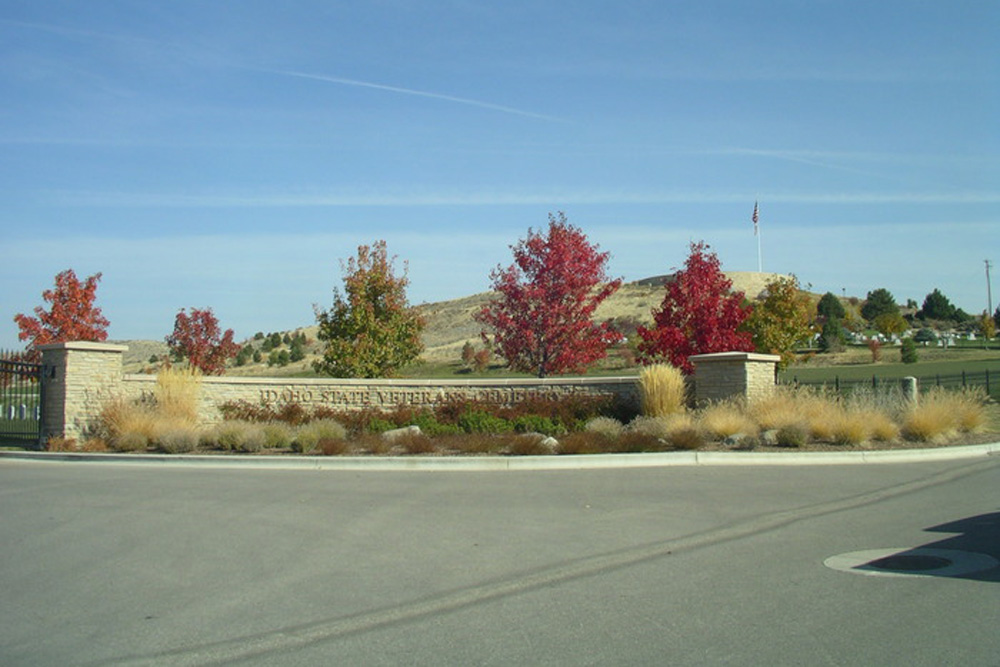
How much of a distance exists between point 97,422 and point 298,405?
482 cm

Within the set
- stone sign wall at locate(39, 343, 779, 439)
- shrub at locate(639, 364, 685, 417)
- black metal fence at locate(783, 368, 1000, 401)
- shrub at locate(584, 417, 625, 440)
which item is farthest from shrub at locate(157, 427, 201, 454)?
black metal fence at locate(783, 368, 1000, 401)

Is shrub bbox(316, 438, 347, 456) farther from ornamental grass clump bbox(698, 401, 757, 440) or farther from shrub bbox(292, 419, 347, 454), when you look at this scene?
ornamental grass clump bbox(698, 401, 757, 440)

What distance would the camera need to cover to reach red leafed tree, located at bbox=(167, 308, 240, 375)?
38.0m

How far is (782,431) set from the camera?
728 inches

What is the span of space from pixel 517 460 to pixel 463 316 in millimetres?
76038

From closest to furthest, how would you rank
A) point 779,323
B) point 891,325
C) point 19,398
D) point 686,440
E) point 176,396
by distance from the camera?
point 686,440 → point 176,396 → point 19,398 → point 779,323 → point 891,325

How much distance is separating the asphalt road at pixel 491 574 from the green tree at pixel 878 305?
8386cm

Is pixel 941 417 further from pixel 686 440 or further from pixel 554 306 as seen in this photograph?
pixel 554 306

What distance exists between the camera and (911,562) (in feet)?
28.4

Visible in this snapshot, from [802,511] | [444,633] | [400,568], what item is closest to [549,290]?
[802,511]

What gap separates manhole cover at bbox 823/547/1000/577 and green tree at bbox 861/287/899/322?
8827 cm

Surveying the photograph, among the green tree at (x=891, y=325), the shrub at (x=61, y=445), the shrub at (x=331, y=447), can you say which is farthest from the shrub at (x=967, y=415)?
the green tree at (x=891, y=325)

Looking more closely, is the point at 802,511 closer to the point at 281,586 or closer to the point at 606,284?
the point at 281,586

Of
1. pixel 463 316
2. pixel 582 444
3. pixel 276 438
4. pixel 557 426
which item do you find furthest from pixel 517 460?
pixel 463 316
